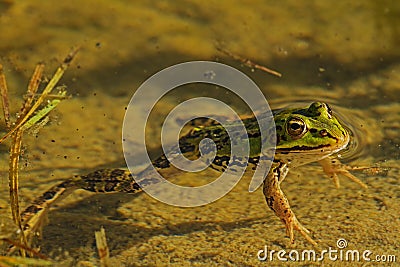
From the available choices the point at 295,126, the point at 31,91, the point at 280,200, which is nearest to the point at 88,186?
the point at 31,91

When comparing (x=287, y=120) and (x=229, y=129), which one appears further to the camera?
(x=229, y=129)

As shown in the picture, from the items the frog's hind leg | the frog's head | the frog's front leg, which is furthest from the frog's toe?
the frog's hind leg

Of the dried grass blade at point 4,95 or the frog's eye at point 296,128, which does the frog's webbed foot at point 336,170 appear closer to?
the frog's eye at point 296,128

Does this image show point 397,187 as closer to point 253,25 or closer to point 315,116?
point 315,116

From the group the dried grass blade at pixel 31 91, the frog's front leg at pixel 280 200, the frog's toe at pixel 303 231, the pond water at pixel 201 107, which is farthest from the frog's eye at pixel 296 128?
the dried grass blade at pixel 31 91

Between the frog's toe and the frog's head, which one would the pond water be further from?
the frog's head

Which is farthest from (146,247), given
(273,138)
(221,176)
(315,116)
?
(315,116)

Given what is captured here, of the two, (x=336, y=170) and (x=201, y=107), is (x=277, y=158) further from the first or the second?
(x=201, y=107)
